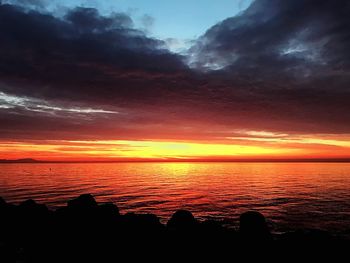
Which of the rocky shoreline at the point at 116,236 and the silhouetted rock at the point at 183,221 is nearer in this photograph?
the rocky shoreline at the point at 116,236

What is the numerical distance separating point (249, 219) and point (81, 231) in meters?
13.8

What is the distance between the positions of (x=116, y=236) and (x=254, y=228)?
10.8 meters

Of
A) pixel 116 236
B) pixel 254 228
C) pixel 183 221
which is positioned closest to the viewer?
pixel 254 228

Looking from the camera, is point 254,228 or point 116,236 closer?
point 254,228

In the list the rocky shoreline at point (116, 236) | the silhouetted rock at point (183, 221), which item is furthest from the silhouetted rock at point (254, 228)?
the silhouetted rock at point (183, 221)

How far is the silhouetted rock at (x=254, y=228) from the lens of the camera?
22.0 metres

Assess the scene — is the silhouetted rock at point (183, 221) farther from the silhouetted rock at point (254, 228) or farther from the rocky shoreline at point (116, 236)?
the silhouetted rock at point (254, 228)

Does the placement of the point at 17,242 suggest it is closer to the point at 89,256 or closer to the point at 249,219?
the point at 89,256

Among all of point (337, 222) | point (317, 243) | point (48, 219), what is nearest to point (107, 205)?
point (48, 219)

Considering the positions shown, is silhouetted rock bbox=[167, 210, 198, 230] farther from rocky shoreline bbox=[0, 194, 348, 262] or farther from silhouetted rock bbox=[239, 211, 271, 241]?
silhouetted rock bbox=[239, 211, 271, 241]

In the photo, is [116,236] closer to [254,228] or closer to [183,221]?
[183,221]

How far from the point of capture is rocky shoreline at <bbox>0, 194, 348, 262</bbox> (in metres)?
20.5

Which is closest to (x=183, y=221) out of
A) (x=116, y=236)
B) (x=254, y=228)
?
(x=116, y=236)

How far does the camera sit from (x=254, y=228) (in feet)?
73.4
